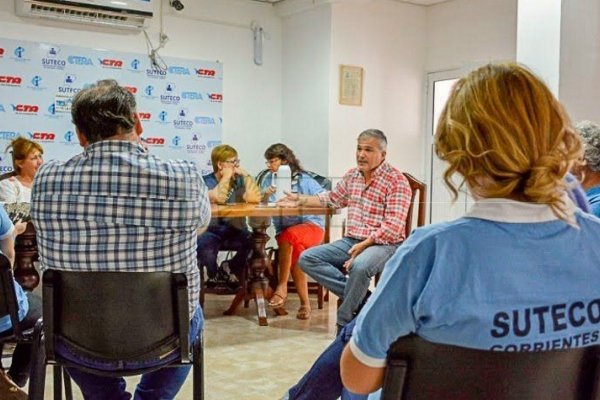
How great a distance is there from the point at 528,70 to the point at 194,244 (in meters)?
1.14

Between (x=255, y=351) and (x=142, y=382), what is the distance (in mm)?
1742

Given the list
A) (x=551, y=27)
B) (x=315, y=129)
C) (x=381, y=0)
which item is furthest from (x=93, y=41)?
(x=551, y=27)

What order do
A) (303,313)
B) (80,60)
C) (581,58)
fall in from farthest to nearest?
1. (80,60)
2. (303,313)
3. (581,58)

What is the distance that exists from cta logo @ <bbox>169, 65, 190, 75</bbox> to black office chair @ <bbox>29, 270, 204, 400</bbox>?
4470 mm

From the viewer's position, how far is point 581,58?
11.2 feet

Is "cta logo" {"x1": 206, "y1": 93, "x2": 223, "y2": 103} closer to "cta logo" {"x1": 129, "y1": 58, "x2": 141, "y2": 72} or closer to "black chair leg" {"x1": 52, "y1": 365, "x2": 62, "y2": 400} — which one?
"cta logo" {"x1": 129, "y1": 58, "x2": 141, "y2": 72}

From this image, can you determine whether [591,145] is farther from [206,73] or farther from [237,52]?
[237,52]

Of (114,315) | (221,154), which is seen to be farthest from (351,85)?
(114,315)

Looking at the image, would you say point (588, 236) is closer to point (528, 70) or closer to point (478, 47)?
point (528, 70)

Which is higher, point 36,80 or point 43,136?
point 36,80

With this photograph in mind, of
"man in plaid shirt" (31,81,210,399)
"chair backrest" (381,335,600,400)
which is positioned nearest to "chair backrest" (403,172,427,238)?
"man in plaid shirt" (31,81,210,399)

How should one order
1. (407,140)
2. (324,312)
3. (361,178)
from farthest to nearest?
(407,140)
(324,312)
(361,178)

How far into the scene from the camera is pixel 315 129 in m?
6.29

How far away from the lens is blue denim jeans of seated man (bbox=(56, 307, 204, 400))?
1.93 metres
